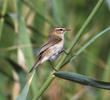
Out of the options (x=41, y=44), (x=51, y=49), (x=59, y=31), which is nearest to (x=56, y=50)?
(x=51, y=49)

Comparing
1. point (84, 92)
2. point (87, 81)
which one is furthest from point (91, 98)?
point (87, 81)

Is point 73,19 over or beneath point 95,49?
over

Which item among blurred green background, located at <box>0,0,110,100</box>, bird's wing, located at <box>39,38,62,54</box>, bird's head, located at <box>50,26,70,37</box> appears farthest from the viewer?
bird's head, located at <box>50,26,70,37</box>

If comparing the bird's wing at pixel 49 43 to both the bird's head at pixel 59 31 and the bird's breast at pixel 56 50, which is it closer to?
the bird's breast at pixel 56 50

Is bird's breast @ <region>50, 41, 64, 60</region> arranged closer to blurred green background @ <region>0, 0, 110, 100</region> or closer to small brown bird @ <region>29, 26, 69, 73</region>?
small brown bird @ <region>29, 26, 69, 73</region>

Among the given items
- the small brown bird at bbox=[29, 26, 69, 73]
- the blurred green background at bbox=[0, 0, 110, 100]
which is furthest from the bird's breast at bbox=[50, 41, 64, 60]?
the blurred green background at bbox=[0, 0, 110, 100]

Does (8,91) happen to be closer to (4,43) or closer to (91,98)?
(4,43)

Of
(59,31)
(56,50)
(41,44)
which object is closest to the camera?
(56,50)

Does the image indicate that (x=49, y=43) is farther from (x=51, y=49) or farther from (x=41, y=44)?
(x=41, y=44)
